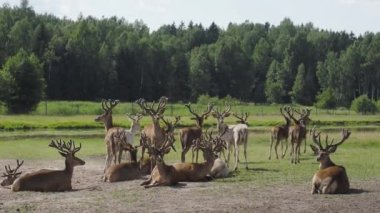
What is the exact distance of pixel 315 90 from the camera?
121562 millimetres

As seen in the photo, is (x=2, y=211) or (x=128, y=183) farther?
(x=128, y=183)

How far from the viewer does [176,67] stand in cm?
11500

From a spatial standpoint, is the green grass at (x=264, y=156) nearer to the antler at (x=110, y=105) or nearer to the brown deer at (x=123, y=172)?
the brown deer at (x=123, y=172)

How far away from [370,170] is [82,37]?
88.5 metres

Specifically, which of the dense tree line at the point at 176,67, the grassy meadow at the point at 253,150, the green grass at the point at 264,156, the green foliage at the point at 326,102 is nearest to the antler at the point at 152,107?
the green grass at the point at 264,156

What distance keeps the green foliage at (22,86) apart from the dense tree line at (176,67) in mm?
27709

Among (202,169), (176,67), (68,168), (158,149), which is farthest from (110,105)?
(176,67)

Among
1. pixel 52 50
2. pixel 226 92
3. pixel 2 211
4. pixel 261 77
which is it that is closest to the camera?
pixel 2 211

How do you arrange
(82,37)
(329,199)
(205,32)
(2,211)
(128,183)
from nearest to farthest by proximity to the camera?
(2,211)
(329,199)
(128,183)
(82,37)
(205,32)

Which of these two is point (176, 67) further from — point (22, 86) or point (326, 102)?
point (22, 86)

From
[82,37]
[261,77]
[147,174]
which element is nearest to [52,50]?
[82,37]

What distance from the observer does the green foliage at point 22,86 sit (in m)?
65.0

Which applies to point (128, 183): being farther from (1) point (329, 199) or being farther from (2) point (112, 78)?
(2) point (112, 78)

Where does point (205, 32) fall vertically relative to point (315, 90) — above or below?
above
